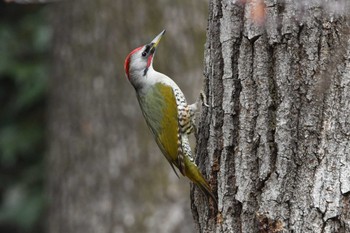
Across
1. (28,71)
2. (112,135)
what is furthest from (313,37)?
(28,71)

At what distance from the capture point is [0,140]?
9.02 metres

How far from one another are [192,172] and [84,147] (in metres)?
3.28

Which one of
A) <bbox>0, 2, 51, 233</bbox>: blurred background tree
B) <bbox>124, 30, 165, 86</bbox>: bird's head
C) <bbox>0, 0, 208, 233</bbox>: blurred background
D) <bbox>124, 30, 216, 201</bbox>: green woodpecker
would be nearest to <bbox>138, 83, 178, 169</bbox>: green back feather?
<bbox>124, 30, 216, 201</bbox>: green woodpecker

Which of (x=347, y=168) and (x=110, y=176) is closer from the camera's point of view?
(x=347, y=168)

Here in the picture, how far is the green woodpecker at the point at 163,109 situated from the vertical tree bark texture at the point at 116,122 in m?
1.63

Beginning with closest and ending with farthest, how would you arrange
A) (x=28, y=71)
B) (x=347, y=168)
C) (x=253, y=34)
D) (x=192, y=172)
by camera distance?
(x=347, y=168), (x=253, y=34), (x=192, y=172), (x=28, y=71)

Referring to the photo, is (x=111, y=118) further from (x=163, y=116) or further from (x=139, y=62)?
(x=163, y=116)

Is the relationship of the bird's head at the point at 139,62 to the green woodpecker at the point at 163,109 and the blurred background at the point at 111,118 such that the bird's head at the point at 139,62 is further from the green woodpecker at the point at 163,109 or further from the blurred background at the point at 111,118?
the blurred background at the point at 111,118

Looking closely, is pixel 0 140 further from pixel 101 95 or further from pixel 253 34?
pixel 253 34

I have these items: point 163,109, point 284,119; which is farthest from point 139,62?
point 284,119

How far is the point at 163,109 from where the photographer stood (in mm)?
4535

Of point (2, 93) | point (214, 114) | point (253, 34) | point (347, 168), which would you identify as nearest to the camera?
point (347, 168)

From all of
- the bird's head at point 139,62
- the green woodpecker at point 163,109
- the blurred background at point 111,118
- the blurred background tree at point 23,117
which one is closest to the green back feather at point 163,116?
the green woodpecker at point 163,109

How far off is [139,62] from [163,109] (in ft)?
1.84
